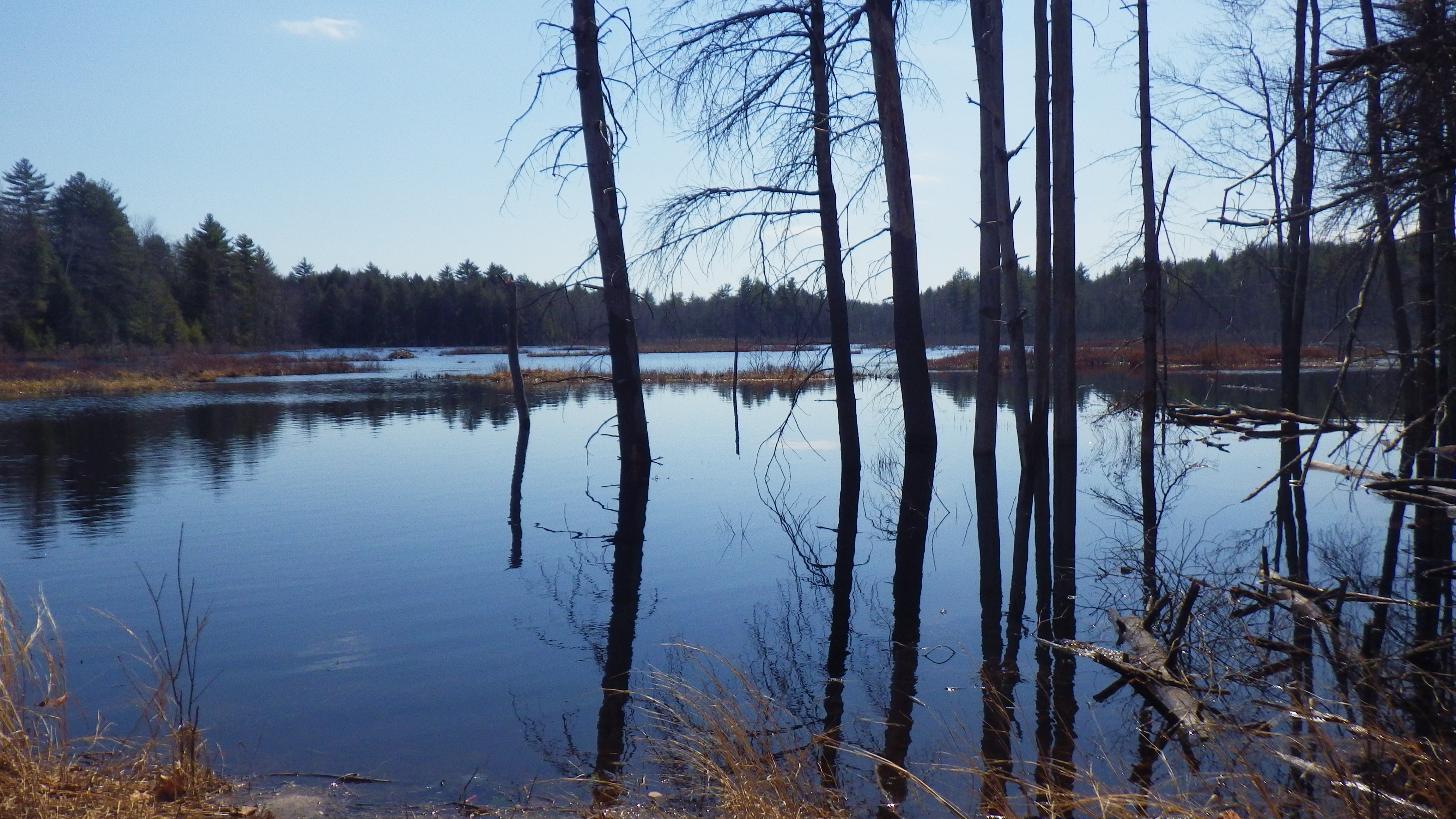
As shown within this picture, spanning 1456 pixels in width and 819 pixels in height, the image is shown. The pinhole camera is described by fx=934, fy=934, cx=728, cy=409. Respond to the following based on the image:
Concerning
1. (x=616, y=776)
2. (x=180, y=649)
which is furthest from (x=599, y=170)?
(x=616, y=776)

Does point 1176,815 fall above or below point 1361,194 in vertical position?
below

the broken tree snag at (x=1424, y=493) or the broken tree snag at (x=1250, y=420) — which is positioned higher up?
the broken tree snag at (x=1250, y=420)

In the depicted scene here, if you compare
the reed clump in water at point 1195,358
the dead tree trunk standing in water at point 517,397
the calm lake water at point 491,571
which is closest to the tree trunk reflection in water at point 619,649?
the calm lake water at point 491,571

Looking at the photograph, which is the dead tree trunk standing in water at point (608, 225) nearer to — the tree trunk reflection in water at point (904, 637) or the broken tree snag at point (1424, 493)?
the tree trunk reflection in water at point (904, 637)

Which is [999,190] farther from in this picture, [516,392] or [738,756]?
[516,392]

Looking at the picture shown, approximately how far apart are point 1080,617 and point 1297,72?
10717 millimetres

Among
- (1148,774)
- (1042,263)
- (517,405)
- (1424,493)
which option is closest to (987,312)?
(1042,263)

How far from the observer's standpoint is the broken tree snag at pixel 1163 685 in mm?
4262

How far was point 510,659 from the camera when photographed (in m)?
6.17

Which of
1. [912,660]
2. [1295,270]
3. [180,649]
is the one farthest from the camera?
[1295,270]

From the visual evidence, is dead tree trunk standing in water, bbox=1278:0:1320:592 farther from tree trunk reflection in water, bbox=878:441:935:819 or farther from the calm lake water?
tree trunk reflection in water, bbox=878:441:935:819

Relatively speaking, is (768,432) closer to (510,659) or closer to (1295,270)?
(1295,270)

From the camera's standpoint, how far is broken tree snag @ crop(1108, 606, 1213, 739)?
168 inches

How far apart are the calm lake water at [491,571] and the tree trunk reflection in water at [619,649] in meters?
0.10
